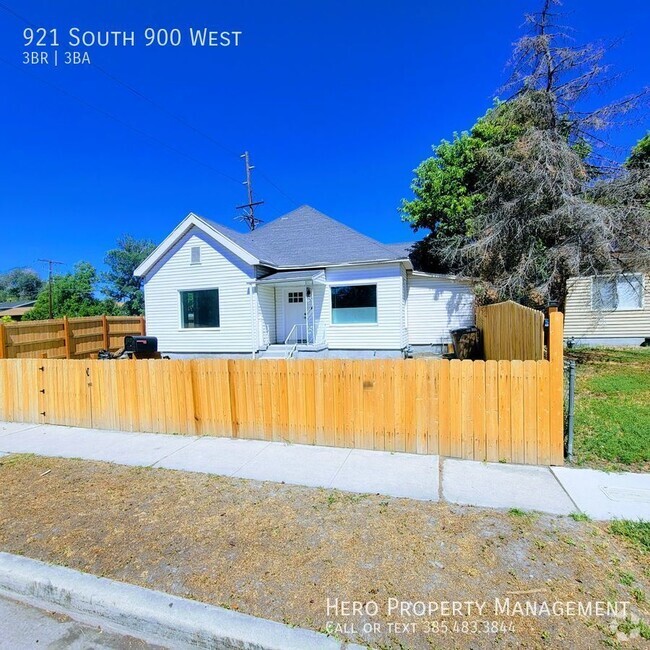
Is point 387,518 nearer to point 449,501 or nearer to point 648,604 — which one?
point 449,501

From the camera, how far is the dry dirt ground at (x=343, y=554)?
221 cm

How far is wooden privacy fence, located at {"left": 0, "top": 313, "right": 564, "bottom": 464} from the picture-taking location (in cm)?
457

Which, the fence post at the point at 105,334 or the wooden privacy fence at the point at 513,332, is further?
the fence post at the point at 105,334

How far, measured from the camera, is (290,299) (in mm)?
14922

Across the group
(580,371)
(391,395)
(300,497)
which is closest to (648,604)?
(300,497)

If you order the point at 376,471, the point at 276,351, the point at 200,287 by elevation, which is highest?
the point at 200,287

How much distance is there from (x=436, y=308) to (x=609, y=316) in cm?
652

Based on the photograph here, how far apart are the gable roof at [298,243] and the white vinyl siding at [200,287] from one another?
38 centimetres

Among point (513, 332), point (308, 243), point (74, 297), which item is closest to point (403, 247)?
point (308, 243)

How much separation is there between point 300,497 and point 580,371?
8575 millimetres

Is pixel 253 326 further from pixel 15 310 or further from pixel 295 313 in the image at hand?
pixel 15 310

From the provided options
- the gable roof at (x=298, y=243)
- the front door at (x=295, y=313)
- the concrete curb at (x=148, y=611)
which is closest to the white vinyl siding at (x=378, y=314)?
the gable roof at (x=298, y=243)

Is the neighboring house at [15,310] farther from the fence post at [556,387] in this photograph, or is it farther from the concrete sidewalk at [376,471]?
the fence post at [556,387]

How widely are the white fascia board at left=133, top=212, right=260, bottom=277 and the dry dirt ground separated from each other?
34.0ft
